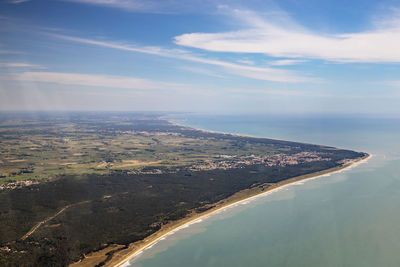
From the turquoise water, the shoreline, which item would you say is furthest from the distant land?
the turquoise water

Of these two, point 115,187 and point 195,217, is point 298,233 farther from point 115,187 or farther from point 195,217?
point 115,187

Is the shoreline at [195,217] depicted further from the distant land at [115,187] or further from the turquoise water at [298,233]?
the turquoise water at [298,233]

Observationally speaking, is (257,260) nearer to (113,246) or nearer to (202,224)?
(202,224)

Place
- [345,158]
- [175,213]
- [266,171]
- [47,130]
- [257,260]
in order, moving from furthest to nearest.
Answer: [47,130] → [345,158] → [266,171] → [175,213] → [257,260]

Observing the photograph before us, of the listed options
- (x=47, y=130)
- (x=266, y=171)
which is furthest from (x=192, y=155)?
(x=47, y=130)

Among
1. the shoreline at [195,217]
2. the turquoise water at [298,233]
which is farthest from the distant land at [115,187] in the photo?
the turquoise water at [298,233]

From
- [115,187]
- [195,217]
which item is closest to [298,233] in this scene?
[195,217]

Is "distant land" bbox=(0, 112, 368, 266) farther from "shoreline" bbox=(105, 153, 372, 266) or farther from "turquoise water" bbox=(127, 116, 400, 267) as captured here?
"turquoise water" bbox=(127, 116, 400, 267)
